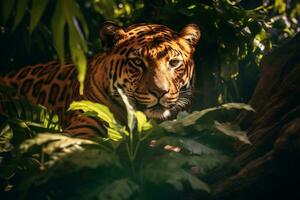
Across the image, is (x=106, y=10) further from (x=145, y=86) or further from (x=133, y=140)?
(x=145, y=86)

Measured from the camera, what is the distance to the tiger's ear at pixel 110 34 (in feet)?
17.8

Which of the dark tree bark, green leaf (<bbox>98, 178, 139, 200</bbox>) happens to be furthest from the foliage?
the dark tree bark

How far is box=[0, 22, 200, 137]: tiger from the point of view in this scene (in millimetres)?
5102

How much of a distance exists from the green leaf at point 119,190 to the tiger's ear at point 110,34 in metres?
2.01

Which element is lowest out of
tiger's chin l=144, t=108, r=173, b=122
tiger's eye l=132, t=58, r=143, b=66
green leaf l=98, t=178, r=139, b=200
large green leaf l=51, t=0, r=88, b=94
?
tiger's chin l=144, t=108, r=173, b=122

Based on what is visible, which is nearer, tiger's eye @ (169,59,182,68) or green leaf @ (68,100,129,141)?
green leaf @ (68,100,129,141)

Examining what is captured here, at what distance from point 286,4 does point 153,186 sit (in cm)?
458

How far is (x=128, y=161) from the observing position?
3982 mm

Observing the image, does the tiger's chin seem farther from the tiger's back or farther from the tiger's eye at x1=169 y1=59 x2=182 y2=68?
the tiger's back

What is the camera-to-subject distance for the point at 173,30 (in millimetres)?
6129

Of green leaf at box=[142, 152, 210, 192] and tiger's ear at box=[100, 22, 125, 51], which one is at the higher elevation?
tiger's ear at box=[100, 22, 125, 51]

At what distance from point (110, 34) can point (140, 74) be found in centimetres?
47

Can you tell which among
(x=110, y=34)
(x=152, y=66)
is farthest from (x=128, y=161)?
(x=110, y=34)

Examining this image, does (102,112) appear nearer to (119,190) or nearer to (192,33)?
(119,190)
